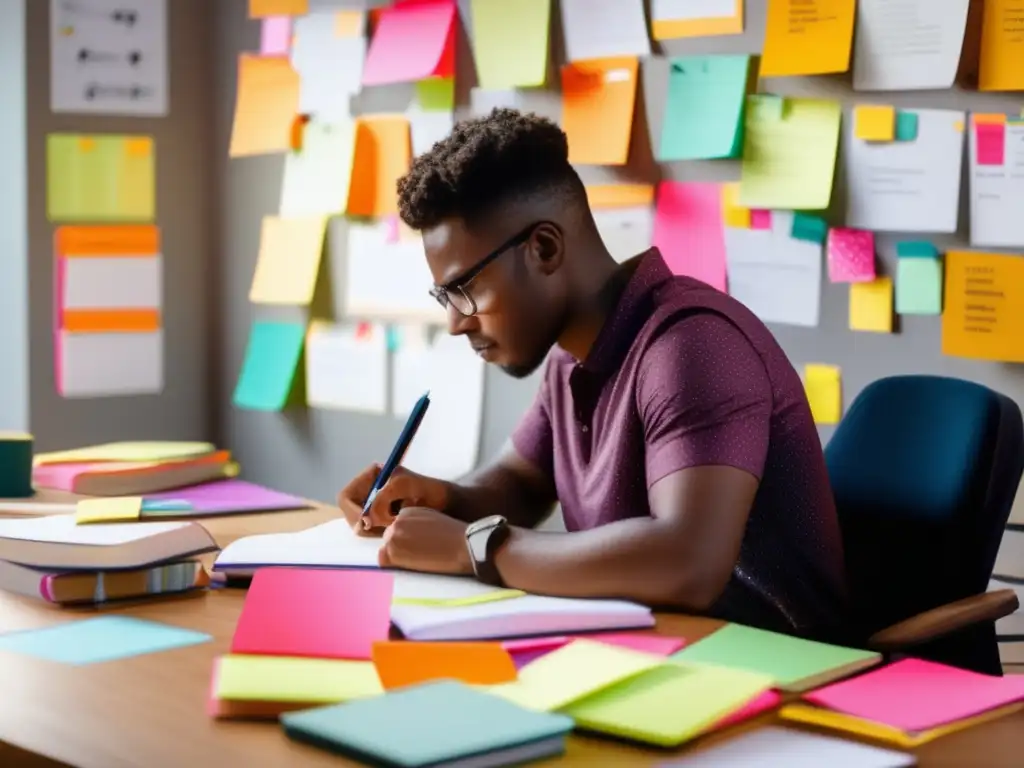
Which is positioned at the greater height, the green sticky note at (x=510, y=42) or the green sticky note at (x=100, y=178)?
the green sticky note at (x=510, y=42)

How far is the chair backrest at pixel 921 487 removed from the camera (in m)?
1.65

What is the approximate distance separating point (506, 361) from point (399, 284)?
0.99 metres

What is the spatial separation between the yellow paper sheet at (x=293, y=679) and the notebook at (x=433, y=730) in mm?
49

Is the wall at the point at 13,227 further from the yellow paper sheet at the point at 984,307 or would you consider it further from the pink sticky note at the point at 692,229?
the yellow paper sheet at the point at 984,307

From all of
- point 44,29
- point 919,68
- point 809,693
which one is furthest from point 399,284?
point 809,693

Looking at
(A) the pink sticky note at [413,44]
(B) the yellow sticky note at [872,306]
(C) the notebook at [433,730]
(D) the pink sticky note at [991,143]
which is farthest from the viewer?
(A) the pink sticky note at [413,44]

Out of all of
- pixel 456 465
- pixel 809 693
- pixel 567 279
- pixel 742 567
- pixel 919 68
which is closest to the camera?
pixel 809 693

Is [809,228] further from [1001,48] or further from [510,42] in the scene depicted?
[510,42]

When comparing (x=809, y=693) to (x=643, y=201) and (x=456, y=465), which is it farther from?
(x=456, y=465)

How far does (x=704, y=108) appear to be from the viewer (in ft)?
7.09

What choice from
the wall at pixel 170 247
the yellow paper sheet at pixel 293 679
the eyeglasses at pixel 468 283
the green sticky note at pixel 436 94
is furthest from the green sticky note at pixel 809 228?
the wall at pixel 170 247

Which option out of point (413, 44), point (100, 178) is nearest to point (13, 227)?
point (100, 178)

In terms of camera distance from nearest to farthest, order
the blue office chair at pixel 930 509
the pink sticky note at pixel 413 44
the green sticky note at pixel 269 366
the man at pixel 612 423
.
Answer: the man at pixel 612 423 < the blue office chair at pixel 930 509 < the pink sticky note at pixel 413 44 < the green sticky note at pixel 269 366

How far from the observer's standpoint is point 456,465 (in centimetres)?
261
